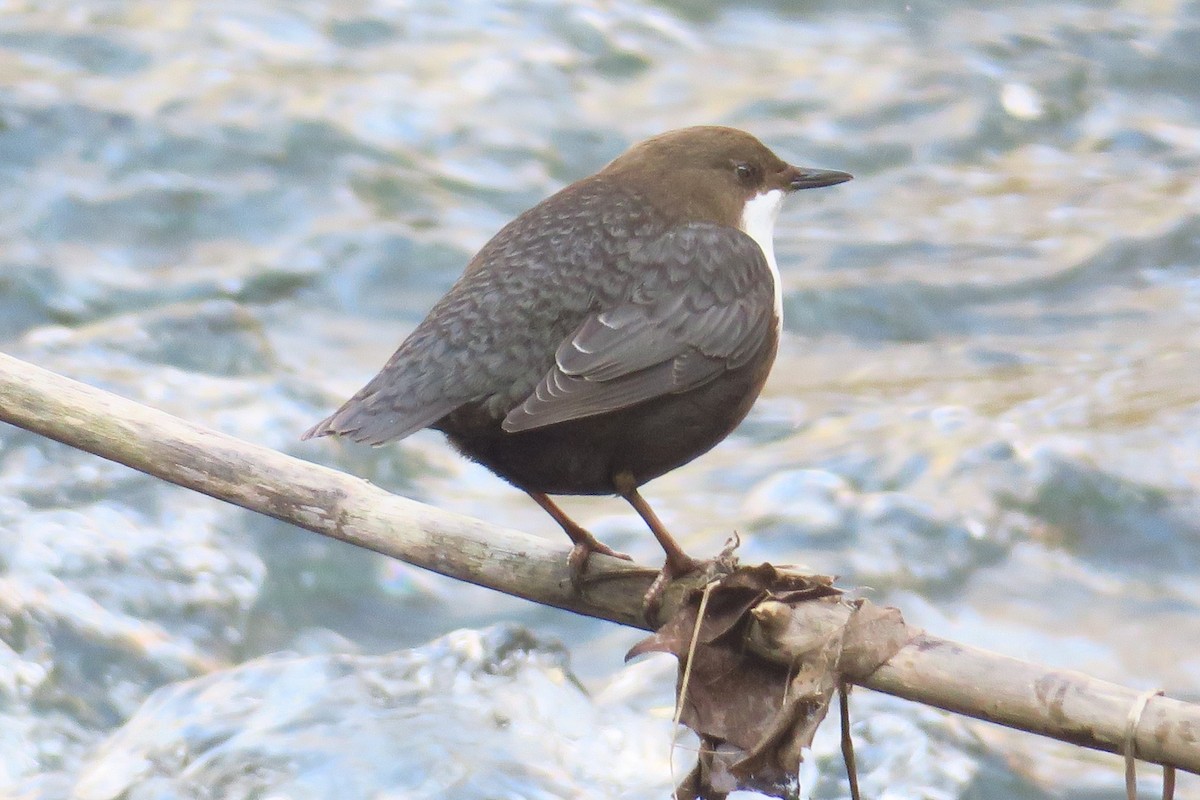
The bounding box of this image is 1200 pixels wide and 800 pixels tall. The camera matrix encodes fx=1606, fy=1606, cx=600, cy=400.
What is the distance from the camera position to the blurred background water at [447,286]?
4535mm

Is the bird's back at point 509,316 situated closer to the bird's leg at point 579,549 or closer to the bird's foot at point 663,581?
the bird's leg at point 579,549

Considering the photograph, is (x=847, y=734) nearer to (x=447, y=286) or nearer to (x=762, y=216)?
(x=762, y=216)

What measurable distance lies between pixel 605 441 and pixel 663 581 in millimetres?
329

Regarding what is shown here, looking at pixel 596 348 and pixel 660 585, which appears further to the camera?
pixel 596 348

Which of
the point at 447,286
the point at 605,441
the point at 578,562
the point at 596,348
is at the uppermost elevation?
the point at 596,348

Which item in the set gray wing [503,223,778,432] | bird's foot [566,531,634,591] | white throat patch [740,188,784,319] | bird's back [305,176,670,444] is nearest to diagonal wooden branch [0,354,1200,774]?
bird's foot [566,531,634,591]

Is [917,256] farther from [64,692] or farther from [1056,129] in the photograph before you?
[64,692]

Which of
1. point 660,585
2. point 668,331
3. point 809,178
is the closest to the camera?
point 660,585

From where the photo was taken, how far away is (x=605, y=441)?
316 centimetres

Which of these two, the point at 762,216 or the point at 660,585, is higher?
the point at 762,216

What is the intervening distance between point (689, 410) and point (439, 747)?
4.69 feet

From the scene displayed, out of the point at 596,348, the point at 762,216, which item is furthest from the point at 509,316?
the point at 762,216

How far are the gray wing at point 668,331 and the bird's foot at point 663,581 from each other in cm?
32

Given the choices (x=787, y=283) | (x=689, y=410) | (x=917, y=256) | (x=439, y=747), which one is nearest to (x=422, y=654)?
(x=439, y=747)
